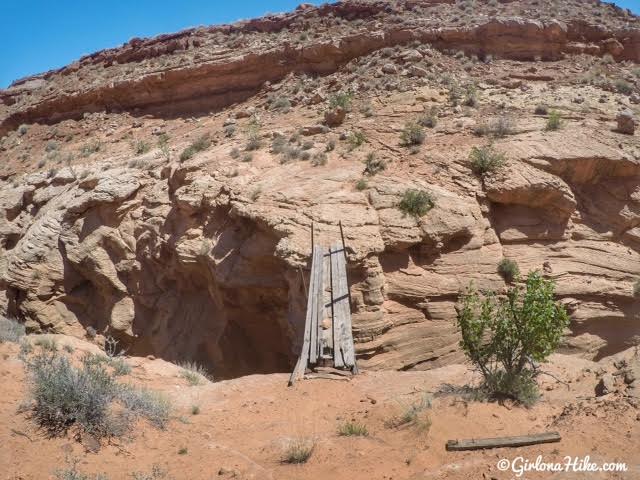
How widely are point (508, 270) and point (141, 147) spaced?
40.6 feet

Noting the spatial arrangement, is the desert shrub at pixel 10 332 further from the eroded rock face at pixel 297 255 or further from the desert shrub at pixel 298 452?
the desert shrub at pixel 298 452

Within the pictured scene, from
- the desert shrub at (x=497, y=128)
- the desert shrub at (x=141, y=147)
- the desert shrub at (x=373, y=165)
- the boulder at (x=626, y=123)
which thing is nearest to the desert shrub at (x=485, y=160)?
the desert shrub at (x=497, y=128)

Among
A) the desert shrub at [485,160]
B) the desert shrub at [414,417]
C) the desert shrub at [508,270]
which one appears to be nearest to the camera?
the desert shrub at [414,417]

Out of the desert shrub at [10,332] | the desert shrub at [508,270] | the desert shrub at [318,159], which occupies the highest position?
the desert shrub at [318,159]

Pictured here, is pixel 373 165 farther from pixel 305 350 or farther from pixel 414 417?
pixel 414 417

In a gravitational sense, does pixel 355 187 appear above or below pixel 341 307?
above

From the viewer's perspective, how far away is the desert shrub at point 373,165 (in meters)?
12.3

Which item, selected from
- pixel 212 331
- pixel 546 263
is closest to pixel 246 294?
pixel 212 331

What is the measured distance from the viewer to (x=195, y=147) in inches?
598

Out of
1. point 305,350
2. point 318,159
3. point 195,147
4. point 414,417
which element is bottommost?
→ point 414,417

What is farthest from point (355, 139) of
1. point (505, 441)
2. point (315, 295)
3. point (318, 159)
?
point (505, 441)

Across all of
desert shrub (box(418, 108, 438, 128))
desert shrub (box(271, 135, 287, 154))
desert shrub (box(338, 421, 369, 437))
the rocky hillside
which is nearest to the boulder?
the rocky hillside

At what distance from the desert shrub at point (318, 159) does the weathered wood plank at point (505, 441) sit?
8.36 meters

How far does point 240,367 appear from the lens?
12.3 m
